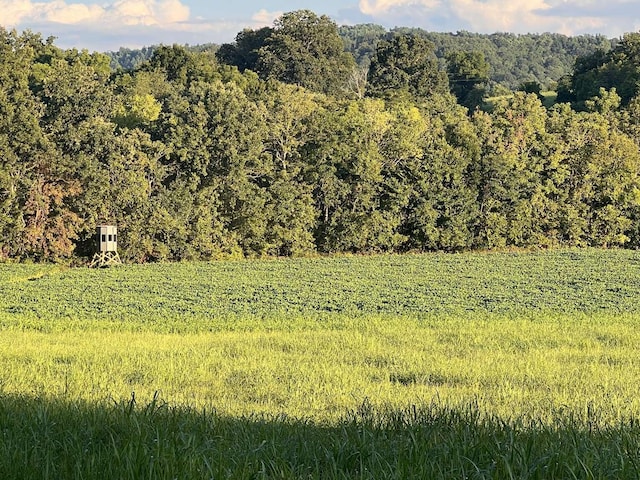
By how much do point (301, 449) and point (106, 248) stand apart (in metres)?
33.6

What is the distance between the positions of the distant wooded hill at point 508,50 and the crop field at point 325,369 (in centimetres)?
10511

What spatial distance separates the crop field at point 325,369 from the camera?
352cm

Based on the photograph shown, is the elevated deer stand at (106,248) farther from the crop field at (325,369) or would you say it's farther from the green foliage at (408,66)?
the green foliage at (408,66)

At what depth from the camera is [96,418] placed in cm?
457

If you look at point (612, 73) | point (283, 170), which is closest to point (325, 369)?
point (283, 170)

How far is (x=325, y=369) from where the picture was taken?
39.5 feet

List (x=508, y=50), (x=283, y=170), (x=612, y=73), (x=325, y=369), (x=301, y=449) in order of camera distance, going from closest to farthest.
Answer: (x=301, y=449) → (x=325, y=369) → (x=283, y=170) → (x=612, y=73) → (x=508, y=50)

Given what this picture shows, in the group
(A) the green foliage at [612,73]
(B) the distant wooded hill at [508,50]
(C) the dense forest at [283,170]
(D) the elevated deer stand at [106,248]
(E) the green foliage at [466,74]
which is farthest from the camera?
(B) the distant wooded hill at [508,50]

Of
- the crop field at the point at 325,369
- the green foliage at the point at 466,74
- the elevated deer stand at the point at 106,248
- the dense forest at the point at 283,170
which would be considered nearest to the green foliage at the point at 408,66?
the green foliage at the point at 466,74

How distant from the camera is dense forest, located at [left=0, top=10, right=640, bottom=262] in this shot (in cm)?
3706

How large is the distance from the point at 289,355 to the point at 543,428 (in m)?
9.67

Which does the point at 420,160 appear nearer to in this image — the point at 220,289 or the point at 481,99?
the point at 220,289

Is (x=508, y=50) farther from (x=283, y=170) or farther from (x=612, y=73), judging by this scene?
(x=283, y=170)

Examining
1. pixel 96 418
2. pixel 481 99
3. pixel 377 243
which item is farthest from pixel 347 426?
pixel 481 99
